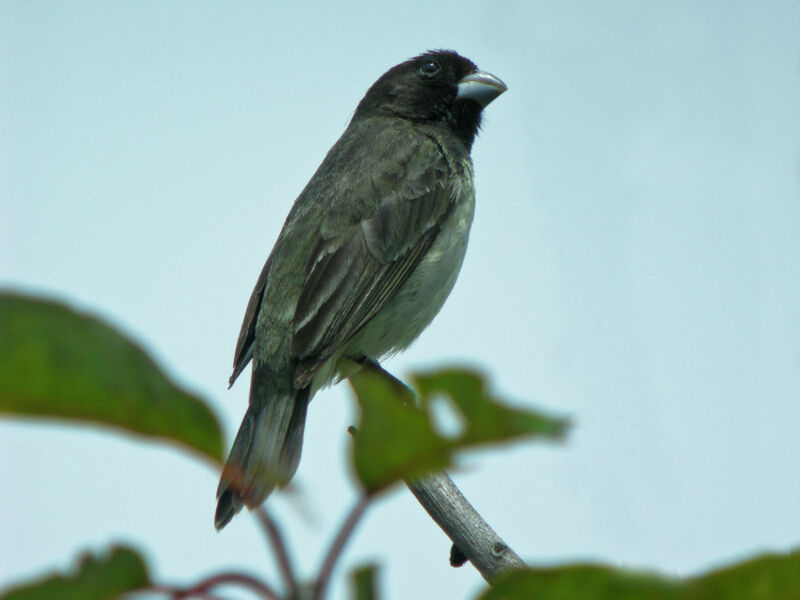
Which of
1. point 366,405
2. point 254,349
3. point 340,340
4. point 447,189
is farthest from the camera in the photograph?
point 447,189

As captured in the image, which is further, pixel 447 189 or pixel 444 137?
pixel 444 137

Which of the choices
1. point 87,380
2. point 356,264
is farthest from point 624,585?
point 356,264

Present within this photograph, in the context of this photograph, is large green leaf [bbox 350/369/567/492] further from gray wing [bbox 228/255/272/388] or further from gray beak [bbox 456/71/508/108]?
gray beak [bbox 456/71/508/108]

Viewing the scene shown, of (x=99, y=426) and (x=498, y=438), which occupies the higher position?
(x=99, y=426)

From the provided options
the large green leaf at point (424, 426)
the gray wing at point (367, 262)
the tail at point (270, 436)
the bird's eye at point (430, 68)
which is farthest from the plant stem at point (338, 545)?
the bird's eye at point (430, 68)

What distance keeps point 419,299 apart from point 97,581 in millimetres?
4508

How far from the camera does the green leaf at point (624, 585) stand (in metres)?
0.88

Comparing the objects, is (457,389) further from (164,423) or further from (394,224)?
(394,224)

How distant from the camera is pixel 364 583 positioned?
957 mm

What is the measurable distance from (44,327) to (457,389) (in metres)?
0.39

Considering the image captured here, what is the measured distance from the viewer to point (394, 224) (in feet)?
18.2

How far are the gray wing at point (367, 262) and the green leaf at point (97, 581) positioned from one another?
→ 3716mm

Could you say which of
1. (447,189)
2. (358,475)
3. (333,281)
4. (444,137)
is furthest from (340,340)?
(358,475)

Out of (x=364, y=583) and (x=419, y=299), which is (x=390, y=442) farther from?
(x=419, y=299)
